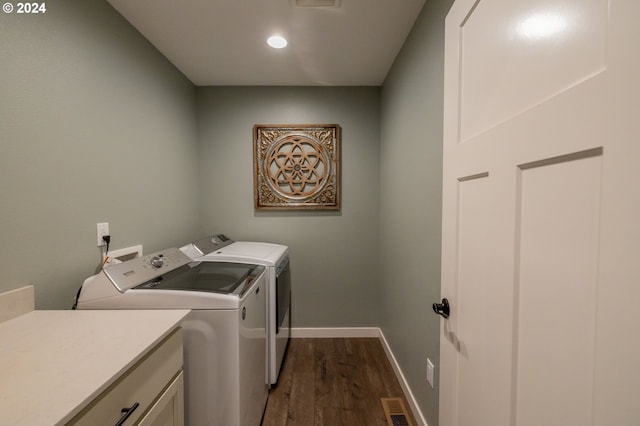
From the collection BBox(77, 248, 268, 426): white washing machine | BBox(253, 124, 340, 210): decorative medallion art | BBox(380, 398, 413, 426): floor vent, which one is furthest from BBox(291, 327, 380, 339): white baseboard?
BBox(77, 248, 268, 426): white washing machine

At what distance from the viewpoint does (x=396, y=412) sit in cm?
161

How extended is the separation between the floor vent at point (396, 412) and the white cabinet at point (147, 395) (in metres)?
1.22

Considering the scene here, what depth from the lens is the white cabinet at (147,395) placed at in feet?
2.09

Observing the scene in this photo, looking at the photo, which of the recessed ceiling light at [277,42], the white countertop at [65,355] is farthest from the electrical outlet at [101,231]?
the recessed ceiling light at [277,42]

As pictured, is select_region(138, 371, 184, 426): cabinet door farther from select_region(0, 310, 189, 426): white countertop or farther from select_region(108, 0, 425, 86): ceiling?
select_region(108, 0, 425, 86): ceiling

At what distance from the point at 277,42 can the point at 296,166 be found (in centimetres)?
98

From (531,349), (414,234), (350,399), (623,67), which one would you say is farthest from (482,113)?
(350,399)

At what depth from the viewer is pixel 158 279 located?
133 centimetres

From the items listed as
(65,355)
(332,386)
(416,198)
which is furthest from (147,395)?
(416,198)

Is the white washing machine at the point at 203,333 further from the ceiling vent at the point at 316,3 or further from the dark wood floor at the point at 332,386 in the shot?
the ceiling vent at the point at 316,3

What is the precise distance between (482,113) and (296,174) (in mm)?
1789

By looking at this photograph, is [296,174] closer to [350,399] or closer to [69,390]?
[350,399]

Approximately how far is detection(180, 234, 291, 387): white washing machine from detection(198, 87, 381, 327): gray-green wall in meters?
0.35

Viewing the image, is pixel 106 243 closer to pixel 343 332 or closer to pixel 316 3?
pixel 316 3
